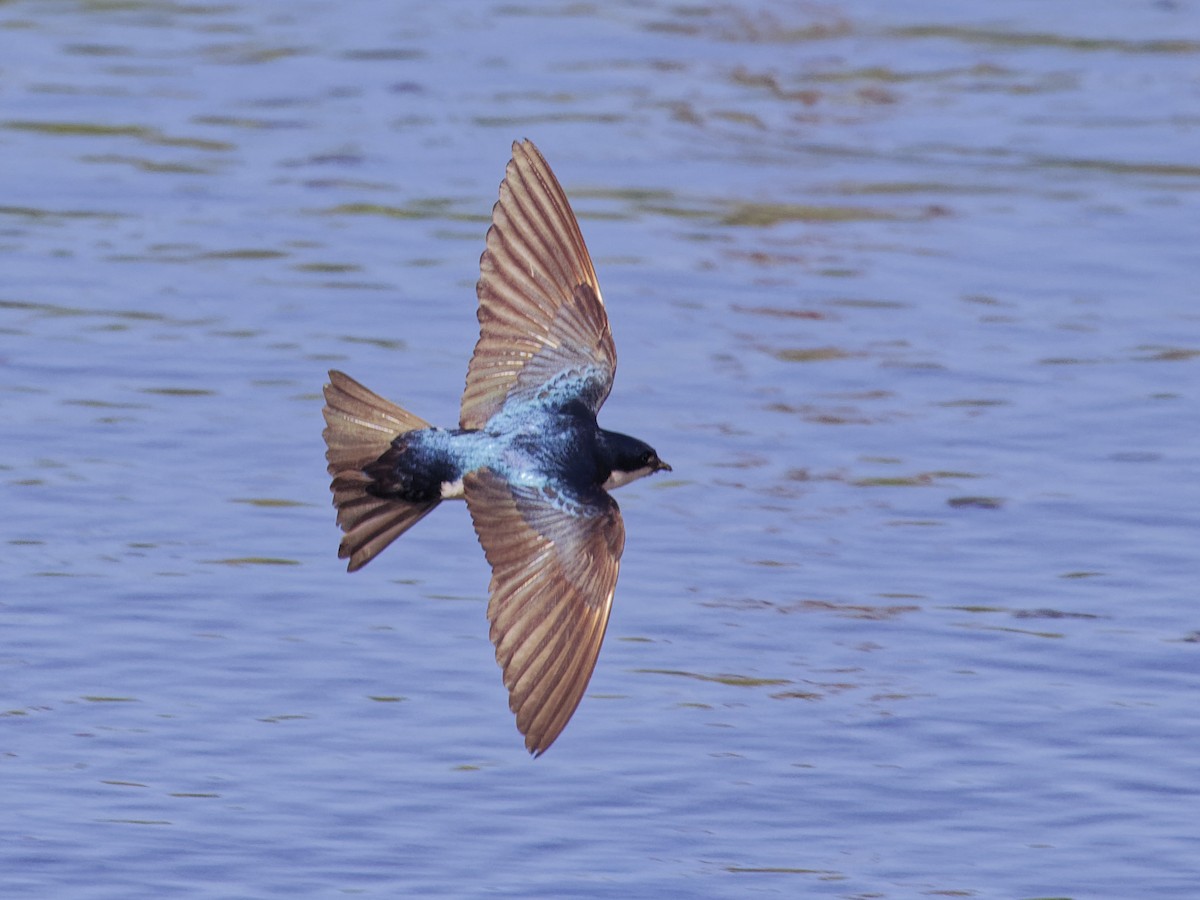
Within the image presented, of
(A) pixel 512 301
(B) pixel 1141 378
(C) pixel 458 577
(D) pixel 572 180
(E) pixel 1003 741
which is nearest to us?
(A) pixel 512 301

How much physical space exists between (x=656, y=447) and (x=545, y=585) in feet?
8.14

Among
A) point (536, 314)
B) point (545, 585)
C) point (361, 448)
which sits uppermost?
point (536, 314)

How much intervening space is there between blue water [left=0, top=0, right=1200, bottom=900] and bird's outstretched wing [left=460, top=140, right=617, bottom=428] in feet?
2.63

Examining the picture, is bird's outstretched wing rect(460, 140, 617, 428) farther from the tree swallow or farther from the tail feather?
the tail feather

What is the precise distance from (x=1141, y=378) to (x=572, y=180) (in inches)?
97.1

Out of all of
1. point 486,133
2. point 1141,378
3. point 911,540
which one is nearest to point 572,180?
point 486,133

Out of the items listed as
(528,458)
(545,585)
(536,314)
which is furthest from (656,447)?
(545,585)

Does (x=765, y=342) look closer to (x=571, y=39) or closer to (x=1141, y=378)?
(x=1141, y=378)

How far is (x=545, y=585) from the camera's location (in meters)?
4.91

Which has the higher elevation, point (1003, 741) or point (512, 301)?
point (512, 301)

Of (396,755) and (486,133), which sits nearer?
(396,755)

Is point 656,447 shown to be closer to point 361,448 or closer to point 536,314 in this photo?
point 536,314

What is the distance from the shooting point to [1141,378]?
8.05 metres

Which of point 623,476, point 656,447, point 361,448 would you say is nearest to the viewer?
point 361,448
